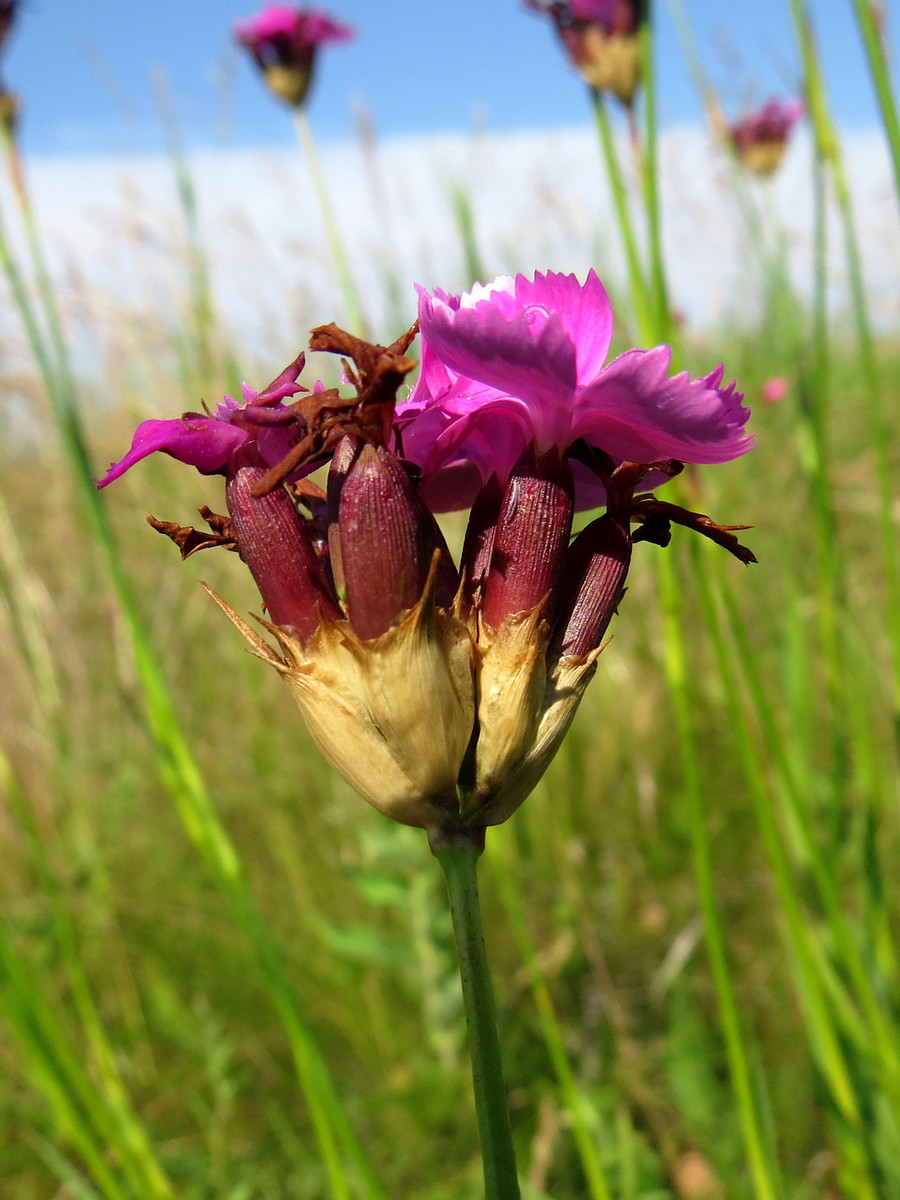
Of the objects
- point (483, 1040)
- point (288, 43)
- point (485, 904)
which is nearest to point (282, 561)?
point (483, 1040)

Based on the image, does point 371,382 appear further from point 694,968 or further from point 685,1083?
point 694,968

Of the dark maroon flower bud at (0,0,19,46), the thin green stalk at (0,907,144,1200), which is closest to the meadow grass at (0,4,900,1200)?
the thin green stalk at (0,907,144,1200)

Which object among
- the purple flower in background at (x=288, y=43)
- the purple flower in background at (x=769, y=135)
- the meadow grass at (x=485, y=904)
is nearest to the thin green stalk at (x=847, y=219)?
the meadow grass at (x=485, y=904)

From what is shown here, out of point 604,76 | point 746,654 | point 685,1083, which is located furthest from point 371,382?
point 685,1083

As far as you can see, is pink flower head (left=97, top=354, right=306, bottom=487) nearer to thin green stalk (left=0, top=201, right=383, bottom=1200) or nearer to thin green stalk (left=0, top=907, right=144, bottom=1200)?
thin green stalk (left=0, top=201, right=383, bottom=1200)

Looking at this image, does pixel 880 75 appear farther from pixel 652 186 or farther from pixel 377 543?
pixel 377 543

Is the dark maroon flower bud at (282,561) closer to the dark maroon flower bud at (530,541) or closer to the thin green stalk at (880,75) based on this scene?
the dark maroon flower bud at (530,541)
